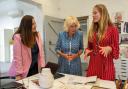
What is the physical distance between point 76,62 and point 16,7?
3.32 meters

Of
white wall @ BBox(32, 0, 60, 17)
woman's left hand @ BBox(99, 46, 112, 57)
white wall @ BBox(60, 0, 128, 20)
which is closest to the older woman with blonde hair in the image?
woman's left hand @ BBox(99, 46, 112, 57)

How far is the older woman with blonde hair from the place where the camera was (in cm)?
217

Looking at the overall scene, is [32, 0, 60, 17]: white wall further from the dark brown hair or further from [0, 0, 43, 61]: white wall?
the dark brown hair

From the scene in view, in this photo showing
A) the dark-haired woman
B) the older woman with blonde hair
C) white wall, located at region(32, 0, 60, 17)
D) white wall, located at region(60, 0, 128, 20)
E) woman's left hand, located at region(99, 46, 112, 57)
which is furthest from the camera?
white wall, located at region(32, 0, 60, 17)

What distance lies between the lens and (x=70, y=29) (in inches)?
85.7

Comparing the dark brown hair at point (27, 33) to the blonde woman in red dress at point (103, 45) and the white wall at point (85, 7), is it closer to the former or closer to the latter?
the blonde woman in red dress at point (103, 45)

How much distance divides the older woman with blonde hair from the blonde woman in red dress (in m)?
0.41

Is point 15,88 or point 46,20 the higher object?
point 46,20

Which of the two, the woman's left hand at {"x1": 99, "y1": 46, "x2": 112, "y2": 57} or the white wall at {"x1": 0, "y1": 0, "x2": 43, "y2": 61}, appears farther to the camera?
the white wall at {"x1": 0, "y1": 0, "x2": 43, "y2": 61}

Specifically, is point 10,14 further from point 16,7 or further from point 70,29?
point 70,29

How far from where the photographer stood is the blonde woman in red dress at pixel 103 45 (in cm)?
169

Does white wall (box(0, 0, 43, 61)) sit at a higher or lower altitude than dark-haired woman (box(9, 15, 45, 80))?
higher

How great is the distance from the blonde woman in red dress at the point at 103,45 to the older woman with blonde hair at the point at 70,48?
410 mm

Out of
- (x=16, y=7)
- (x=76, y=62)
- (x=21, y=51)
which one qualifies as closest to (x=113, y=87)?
(x=76, y=62)
